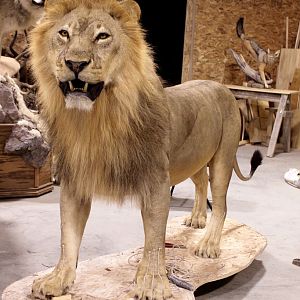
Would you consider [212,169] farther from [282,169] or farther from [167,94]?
[282,169]

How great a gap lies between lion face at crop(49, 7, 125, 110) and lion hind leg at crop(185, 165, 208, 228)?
1.51 meters

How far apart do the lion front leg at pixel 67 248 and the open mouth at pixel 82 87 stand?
0.54 m

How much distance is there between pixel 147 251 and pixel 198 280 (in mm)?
427

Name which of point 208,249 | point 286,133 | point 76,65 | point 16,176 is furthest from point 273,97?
point 76,65

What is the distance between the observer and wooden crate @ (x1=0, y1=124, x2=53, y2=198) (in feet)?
15.0

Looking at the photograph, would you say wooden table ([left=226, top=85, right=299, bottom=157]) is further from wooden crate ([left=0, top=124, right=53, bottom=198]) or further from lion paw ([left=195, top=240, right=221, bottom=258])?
lion paw ([left=195, top=240, right=221, bottom=258])

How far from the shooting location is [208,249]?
10.0 ft

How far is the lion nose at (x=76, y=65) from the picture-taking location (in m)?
1.98

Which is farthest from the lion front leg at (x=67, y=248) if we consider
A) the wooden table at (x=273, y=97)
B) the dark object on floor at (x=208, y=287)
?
the wooden table at (x=273, y=97)

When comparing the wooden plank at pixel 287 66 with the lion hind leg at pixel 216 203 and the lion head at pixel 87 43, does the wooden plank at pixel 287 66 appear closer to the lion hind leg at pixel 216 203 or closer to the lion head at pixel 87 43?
the lion hind leg at pixel 216 203

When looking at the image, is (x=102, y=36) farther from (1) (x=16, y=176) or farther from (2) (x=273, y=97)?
(2) (x=273, y=97)

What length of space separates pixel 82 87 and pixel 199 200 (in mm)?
1675

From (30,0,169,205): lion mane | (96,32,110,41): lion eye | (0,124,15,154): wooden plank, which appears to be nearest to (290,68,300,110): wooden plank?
(0,124,15,154): wooden plank

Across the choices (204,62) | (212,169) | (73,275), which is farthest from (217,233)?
(204,62)
